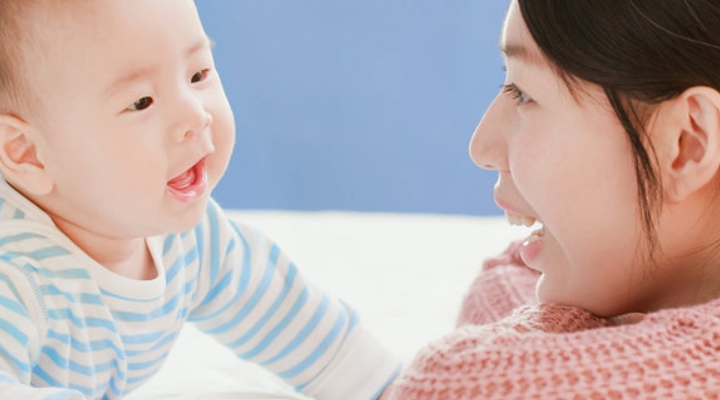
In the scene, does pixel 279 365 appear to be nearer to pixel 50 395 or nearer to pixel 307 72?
pixel 50 395

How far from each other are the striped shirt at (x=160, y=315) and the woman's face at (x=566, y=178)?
1.07ft

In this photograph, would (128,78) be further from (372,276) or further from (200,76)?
(372,276)

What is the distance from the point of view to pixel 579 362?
2.63 ft

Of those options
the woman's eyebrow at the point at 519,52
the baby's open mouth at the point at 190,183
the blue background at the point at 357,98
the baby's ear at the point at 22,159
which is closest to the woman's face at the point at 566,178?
the woman's eyebrow at the point at 519,52

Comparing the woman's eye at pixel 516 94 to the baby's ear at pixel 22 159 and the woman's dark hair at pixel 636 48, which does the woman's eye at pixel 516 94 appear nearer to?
the woman's dark hair at pixel 636 48

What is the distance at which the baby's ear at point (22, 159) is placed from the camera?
38.7 inches

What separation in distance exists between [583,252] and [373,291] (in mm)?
576

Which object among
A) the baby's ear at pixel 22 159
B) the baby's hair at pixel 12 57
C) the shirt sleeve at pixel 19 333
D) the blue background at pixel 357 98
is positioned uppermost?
the baby's hair at pixel 12 57

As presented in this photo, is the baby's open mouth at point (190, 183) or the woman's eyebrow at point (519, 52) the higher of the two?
the woman's eyebrow at point (519, 52)

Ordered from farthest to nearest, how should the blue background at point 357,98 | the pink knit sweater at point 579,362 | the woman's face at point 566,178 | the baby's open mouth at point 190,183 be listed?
the blue background at point 357,98, the baby's open mouth at point 190,183, the woman's face at point 566,178, the pink knit sweater at point 579,362

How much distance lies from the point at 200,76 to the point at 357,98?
1.68 meters

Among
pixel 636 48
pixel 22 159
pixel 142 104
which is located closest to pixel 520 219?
pixel 636 48

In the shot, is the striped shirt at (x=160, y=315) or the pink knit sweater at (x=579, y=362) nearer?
the pink knit sweater at (x=579, y=362)

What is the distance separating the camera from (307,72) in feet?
8.80
